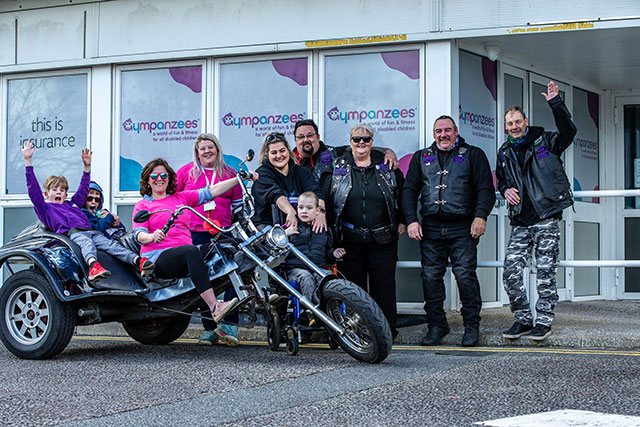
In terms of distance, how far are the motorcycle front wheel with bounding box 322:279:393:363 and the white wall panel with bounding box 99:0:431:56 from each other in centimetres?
398

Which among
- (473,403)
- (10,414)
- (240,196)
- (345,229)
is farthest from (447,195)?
(10,414)

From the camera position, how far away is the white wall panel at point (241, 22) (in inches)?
372

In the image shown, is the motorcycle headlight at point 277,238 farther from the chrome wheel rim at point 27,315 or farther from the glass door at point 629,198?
the glass door at point 629,198

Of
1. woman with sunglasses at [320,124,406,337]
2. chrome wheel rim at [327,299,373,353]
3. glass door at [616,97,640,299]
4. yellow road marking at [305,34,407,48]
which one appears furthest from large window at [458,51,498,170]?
chrome wheel rim at [327,299,373,353]

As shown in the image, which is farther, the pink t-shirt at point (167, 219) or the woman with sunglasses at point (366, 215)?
the woman with sunglasses at point (366, 215)

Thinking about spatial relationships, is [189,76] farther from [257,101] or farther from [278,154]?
[278,154]

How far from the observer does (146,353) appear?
295 inches

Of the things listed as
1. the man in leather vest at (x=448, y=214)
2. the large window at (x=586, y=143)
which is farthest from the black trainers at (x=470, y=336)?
the large window at (x=586, y=143)

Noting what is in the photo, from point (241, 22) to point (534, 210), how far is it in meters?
4.21

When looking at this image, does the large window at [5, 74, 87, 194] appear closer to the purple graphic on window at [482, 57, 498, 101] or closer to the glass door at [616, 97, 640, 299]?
the purple graphic on window at [482, 57, 498, 101]

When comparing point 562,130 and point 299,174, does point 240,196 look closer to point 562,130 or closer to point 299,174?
point 299,174

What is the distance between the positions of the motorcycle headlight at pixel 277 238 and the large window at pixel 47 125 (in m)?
4.98

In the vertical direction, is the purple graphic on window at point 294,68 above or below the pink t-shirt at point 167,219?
above

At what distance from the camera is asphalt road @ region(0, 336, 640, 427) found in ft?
15.0
